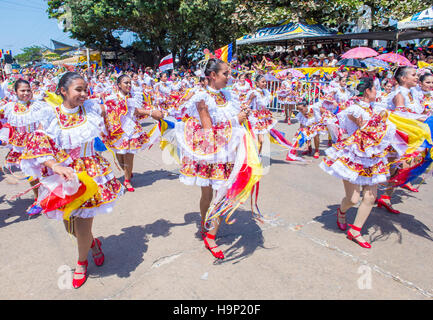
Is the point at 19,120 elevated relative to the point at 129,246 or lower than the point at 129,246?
elevated

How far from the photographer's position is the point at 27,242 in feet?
12.6

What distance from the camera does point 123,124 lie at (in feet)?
18.0

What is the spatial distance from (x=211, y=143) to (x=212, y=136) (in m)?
0.07

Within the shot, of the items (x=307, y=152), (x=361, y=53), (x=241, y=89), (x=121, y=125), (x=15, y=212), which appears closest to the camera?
(x=15, y=212)

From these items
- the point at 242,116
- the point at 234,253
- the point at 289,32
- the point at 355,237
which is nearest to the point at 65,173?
the point at 242,116

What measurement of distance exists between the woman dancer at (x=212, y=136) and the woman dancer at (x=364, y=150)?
1230mm

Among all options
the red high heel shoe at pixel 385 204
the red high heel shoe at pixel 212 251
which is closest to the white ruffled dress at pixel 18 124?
the red high heel shoe at pixel 212 251

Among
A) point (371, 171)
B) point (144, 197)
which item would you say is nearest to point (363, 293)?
point (371, 171)

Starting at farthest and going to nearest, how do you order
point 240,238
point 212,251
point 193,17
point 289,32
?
point 193,17
point 289,32
point 240,238
point 212,251

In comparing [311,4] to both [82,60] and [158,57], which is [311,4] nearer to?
[158,57]

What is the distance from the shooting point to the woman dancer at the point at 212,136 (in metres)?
3.25

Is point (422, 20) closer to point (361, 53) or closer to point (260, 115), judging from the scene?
point (361, 53)

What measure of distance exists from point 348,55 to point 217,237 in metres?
11.3

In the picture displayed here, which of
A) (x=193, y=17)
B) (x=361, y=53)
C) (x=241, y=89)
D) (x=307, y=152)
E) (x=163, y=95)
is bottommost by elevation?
(x=307, y=152)
